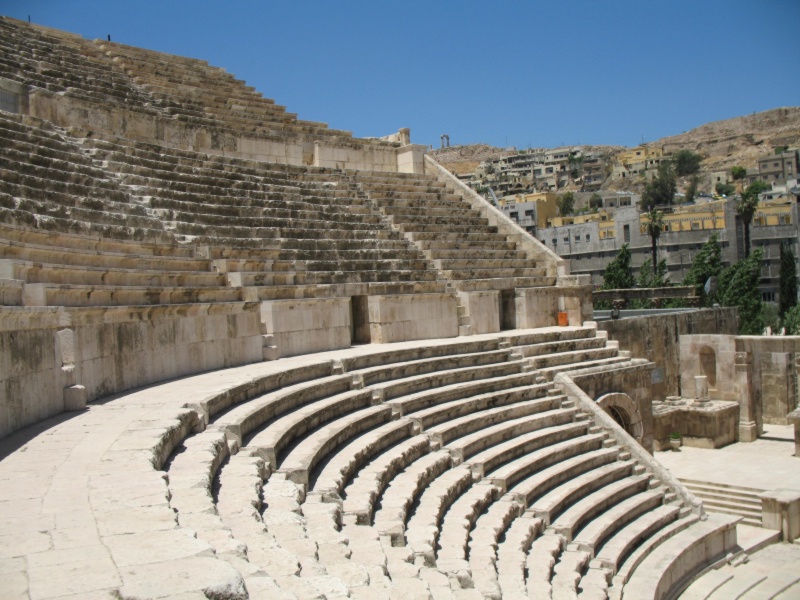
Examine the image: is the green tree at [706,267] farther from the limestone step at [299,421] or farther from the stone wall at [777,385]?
the limestone step at [299,421]

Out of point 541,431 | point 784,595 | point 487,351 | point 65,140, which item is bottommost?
point 784,595

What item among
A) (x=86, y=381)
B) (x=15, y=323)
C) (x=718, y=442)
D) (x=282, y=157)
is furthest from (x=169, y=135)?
(x=718, y=442)

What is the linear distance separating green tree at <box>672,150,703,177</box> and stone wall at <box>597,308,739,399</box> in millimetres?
103412

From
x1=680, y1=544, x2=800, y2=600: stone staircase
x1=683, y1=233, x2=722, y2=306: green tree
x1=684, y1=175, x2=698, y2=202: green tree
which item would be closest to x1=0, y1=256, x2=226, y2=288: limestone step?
x1=680, y1=544, x2=800, y2=600: stone staircase

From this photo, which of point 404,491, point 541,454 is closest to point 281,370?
point 404,491

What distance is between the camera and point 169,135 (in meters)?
17.2

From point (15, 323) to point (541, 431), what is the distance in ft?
29.9

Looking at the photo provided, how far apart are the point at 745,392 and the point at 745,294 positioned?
1329 centimetres

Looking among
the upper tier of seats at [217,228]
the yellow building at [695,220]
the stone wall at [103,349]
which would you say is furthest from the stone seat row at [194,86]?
the yellow building at [695,220]

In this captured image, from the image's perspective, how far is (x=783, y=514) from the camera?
49.3ft

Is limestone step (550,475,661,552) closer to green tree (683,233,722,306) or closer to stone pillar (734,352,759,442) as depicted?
stone pillar (734,352,759,442)

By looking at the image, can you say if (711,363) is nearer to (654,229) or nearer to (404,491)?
(404,491)

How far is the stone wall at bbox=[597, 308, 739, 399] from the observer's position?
2195 centimetres

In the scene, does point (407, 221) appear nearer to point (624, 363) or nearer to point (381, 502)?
point (624, 363)
